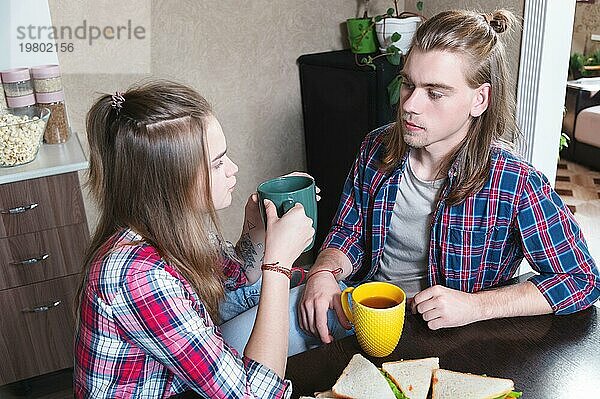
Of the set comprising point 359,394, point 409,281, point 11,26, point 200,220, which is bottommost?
point 409,281

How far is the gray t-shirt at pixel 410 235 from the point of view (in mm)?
1516

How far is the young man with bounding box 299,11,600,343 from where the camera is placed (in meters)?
1.23

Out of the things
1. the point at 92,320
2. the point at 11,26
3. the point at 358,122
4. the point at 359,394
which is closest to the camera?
the point at 359,394

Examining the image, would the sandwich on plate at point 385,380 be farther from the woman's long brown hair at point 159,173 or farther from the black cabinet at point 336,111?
the black cabinet at point 336,111

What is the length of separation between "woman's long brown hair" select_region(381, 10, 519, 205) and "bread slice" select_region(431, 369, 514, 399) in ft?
1.64

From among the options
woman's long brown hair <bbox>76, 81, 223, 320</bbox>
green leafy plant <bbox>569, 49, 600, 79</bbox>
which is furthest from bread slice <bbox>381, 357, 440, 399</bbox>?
green leafy plant <bbox>569, 49, 600, 79</bbox>

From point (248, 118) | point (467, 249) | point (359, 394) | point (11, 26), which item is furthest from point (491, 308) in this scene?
point (11, 26)

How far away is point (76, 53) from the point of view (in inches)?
96.6

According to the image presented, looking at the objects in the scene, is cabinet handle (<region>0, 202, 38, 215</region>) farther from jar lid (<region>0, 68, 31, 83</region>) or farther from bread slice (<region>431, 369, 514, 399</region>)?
bread slice (<region>431, 369, 514, 399</region>)

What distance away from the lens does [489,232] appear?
4.56 feet

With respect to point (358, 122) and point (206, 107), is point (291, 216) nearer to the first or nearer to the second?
point (206, 107)

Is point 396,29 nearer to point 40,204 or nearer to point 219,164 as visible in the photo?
point 40,204

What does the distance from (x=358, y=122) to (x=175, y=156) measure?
1601 mm

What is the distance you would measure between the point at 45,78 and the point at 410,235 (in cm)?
152
